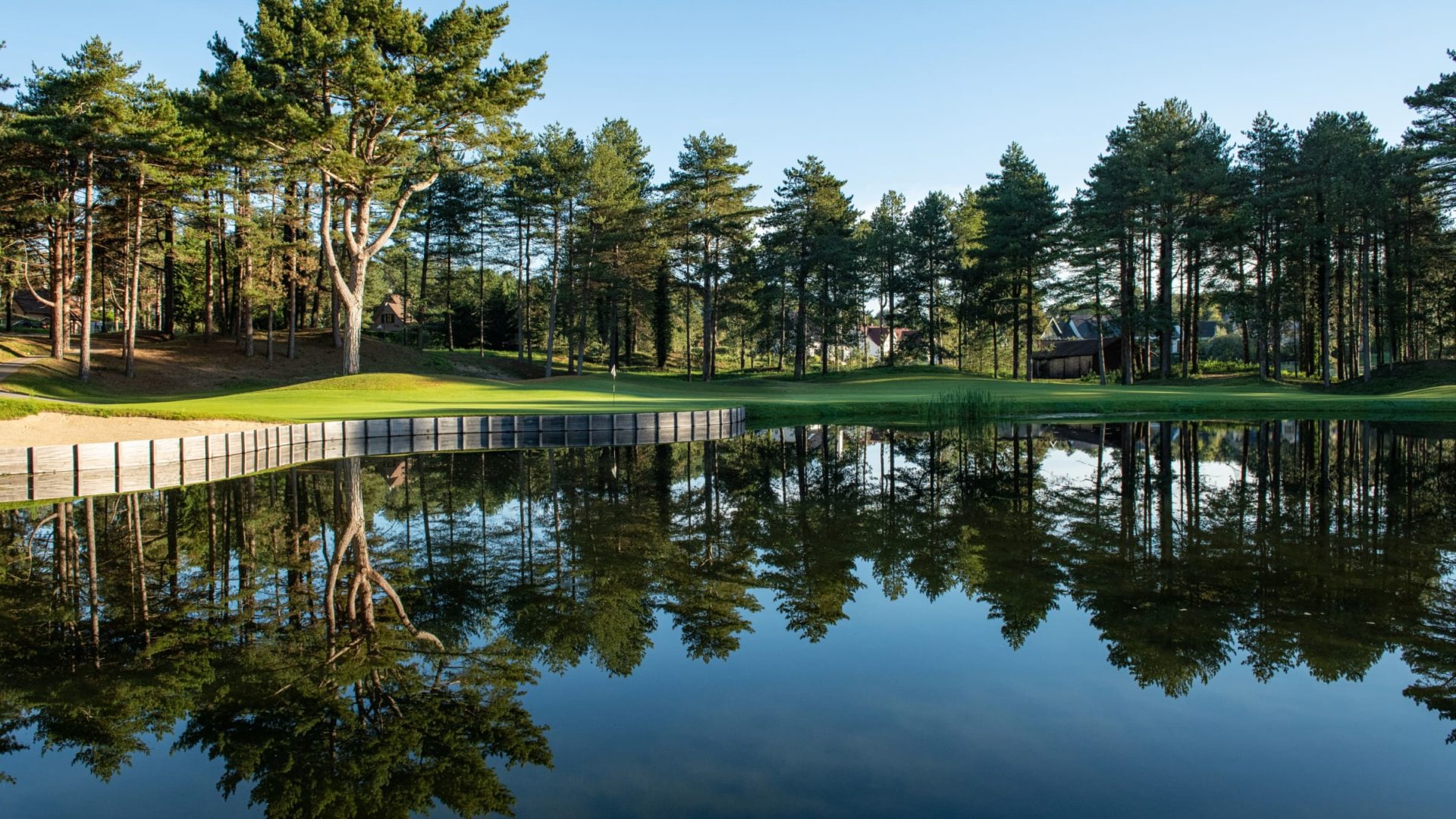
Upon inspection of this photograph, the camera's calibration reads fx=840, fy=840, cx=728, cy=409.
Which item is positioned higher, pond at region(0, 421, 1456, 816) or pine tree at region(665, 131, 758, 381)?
pine tree at region(665, 131, 758, 381)

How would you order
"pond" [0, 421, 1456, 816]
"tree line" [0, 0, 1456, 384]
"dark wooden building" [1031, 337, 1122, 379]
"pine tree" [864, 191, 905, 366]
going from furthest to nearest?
"dark wooden building" [1031, 337, 1122, 379], "pine tree" [864, 191, 905, 366], "tree line" [0, 0, 1456, 384], "pond" [0, 421, 1456, 816]

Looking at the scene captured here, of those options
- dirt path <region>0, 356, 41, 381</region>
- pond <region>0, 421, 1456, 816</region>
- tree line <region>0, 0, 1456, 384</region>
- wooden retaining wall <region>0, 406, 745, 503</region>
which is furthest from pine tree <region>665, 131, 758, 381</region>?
pond <region>0, 421, 1456, 816</region>

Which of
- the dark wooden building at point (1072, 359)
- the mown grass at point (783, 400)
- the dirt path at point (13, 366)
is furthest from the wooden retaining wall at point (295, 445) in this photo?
the dark wooden building at point (1072, 359)

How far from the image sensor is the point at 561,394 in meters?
29.6

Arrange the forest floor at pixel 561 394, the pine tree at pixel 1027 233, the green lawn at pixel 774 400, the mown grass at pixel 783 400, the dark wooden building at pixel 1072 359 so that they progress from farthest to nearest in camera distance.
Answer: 1. the dark wooden building at pixel 1072 359
2. the pine tree at pixel 1027 233
3. the forest floor at pixel 561 394
4. the mown grass at pixel 783 400
5. the green lawn at pixel 774 400

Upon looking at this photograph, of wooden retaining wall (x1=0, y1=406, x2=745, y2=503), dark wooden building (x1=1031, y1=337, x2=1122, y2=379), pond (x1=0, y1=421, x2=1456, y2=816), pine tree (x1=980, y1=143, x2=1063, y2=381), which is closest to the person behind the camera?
pond (x1=0, y1=421, x2=1456, y2=816)

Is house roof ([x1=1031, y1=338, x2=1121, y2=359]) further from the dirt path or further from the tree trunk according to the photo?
the dirt path

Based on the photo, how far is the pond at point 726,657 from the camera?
14.7 ft

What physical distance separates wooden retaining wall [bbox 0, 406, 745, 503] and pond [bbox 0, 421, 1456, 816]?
7.03ft

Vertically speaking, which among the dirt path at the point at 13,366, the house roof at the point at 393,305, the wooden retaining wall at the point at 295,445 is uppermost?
the house roof at the point at 393,305

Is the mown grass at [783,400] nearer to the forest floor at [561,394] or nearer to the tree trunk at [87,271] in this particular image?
the forest floor at [561,394]

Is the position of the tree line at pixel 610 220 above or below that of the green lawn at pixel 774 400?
above

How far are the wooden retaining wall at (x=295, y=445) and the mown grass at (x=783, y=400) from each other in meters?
2.07

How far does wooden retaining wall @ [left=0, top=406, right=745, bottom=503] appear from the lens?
1349cm
